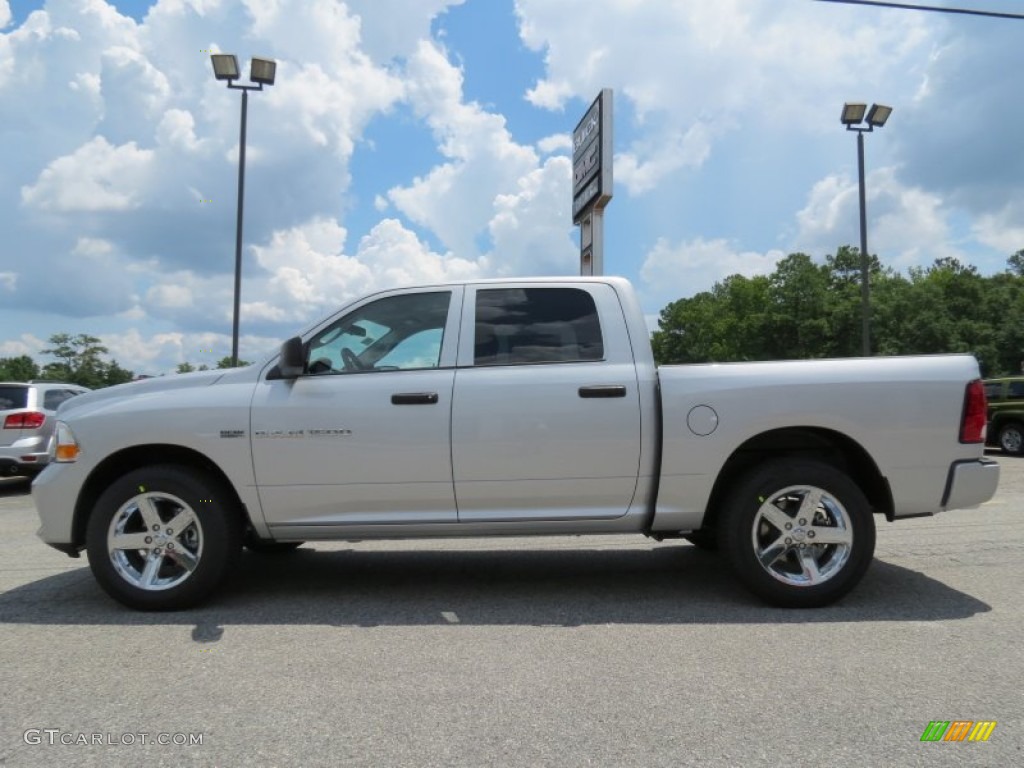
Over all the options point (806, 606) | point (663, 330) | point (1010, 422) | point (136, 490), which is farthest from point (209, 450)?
point (663, 330)

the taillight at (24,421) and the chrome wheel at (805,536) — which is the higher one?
the taillight at (24,421)

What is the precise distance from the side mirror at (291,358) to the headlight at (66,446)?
4.32ft

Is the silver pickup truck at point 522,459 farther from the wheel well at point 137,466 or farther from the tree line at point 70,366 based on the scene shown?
the tree line at point 70,366

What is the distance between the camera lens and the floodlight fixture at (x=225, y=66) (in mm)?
15968

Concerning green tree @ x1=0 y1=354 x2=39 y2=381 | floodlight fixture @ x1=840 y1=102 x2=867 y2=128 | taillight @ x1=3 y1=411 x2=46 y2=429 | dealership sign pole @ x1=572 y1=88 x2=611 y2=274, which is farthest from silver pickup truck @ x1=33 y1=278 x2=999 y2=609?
green tree @ x1=0 y1=354 x2=39 y2=381

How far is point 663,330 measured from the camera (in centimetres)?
10106

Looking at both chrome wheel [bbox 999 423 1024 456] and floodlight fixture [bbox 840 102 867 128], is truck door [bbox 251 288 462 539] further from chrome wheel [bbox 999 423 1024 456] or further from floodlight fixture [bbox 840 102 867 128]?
floodlight fixture [bbox 840 102 867 128]

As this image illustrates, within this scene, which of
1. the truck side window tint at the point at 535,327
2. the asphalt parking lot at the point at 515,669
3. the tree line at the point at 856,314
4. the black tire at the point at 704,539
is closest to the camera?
the asphalt parking lot at the point at 515,669

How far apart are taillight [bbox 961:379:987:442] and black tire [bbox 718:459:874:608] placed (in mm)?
742

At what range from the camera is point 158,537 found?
4.48 m

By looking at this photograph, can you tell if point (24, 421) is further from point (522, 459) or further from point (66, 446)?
point (522, 459)

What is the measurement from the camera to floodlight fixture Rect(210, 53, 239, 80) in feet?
52.4

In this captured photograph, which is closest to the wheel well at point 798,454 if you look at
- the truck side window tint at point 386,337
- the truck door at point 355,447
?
the truck door at point 355,447

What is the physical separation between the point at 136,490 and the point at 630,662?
301cm
